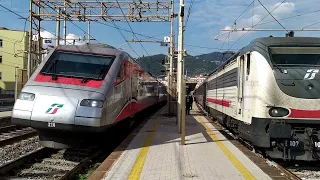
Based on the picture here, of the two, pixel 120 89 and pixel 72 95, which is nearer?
pixel 72 95

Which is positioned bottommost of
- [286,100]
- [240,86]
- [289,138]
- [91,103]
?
[289,138]

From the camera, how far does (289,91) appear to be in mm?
8766

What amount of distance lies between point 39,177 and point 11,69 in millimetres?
56013

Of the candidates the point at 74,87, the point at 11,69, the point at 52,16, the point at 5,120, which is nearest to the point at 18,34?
the point at 11,69

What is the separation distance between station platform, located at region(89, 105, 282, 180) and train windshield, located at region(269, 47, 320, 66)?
2.50 m

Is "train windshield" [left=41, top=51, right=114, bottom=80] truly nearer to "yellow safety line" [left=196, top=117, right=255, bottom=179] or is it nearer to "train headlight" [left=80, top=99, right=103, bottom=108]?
"train headlight" [left=80, top=99, right=103, bottom=108]

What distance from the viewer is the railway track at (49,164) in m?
7.79

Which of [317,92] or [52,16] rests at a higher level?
[52,16]

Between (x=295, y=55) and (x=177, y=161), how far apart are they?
3.88 meters

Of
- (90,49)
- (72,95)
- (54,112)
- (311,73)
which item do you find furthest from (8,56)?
(311,73)

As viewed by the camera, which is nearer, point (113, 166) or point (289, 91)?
point (113, 166)

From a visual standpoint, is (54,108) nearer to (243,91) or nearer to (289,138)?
(243,91)

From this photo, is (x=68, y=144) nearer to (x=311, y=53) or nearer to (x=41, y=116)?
(x=41, y=116)

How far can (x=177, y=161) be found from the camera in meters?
8.49
